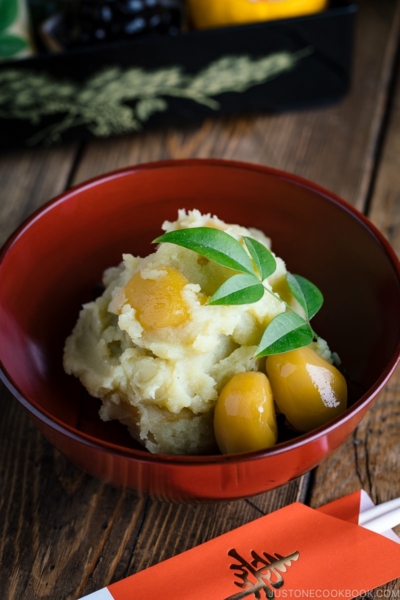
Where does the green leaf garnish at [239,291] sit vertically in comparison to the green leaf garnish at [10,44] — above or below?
below

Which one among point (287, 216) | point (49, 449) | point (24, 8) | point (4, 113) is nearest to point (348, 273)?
point (287, 216)

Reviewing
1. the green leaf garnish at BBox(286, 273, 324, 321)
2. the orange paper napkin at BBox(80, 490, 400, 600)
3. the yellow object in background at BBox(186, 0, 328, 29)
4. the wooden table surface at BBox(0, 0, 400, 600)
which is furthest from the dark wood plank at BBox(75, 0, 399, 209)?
the orange paper napkin at BBox(80, 490, 400, 600)

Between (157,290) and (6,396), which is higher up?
(157,290)

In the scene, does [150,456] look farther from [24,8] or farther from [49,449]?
[24,8]

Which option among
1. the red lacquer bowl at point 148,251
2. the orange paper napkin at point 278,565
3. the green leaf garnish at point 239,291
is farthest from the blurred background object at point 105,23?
the orange paper napkin at point 278,565

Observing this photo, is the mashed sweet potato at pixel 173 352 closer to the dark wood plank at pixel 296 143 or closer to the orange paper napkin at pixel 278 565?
the orange paper napkin at pixel 278 565

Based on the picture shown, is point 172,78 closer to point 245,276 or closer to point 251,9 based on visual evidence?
point 251,9

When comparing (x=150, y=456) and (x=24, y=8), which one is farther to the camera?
(x=24, y=8)
